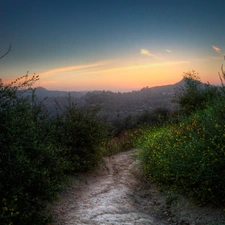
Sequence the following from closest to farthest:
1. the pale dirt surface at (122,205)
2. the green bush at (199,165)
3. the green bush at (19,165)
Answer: the green bush at (19,165) < the pale dirt surface at (122,205) < the green bush at (199,165)

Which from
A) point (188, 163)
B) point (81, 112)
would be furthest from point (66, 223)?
point (81, 112)

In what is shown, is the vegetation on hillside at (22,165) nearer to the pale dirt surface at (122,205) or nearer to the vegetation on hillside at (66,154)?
the vegetation on hillside at (66,154)

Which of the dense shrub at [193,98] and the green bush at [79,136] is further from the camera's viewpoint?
the dense shrub at [193,98]

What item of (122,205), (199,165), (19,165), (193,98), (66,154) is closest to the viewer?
(19,165)

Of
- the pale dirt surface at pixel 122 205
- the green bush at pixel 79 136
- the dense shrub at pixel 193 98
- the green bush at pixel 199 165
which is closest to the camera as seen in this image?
the pale dirt surface at pixel 122 205

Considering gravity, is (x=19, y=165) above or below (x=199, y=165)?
above

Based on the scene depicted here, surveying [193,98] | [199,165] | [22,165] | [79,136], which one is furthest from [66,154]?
[193,98]

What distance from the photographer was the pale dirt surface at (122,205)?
582 centimetres

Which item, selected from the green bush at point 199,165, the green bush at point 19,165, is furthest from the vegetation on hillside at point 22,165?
the green bush at point 199,165

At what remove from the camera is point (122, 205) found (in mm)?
6676

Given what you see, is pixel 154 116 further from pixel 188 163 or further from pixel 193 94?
pixel 188 163

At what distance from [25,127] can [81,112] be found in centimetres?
441

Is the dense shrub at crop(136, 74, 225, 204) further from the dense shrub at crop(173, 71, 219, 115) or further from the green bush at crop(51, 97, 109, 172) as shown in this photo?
the dense shrub at crop(173, 71, 219, 115)

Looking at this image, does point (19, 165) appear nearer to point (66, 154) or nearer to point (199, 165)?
point (199, 165)
